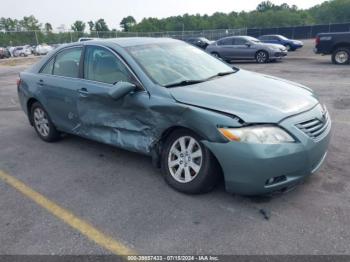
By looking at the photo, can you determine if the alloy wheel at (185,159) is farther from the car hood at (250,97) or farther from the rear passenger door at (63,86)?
the rear passenger door at (63,86)

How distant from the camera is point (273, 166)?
3225 mm

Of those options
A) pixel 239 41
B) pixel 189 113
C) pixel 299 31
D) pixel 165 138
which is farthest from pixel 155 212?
pixel 299 31

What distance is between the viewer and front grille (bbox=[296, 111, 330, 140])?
3415 millimetres

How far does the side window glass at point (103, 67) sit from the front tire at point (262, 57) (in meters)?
14.5

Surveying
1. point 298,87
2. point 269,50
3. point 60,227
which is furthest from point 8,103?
point 269,50

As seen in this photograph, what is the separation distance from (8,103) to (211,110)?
8183mm

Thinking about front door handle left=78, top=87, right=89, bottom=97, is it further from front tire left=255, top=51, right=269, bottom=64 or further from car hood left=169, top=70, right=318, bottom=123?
front tire left=255, top=51, right=269, bottom=64

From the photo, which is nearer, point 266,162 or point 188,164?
point 266,162

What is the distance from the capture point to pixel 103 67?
466cm

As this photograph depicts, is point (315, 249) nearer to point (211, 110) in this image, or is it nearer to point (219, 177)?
point (219, 177)

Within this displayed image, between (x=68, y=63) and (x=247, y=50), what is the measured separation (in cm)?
1440

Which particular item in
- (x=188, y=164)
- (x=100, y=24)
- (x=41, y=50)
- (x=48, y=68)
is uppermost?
(x=100, y=24)

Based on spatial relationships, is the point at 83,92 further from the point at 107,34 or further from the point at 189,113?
the point at 107,34

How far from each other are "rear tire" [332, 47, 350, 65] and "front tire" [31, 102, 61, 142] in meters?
13.6
